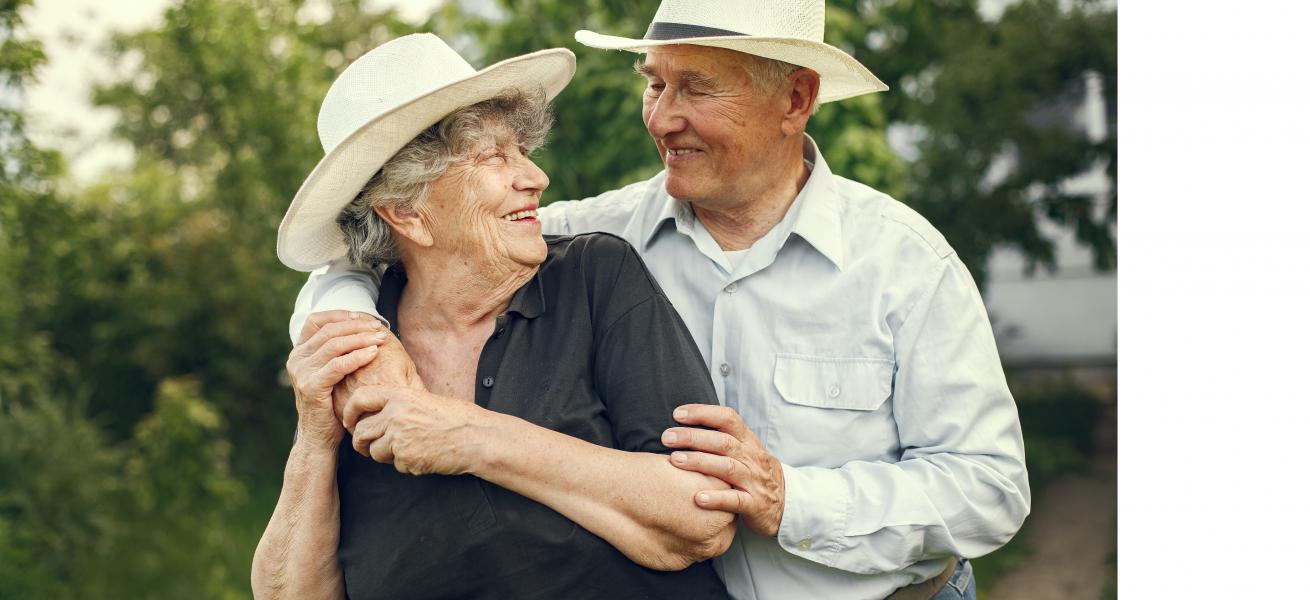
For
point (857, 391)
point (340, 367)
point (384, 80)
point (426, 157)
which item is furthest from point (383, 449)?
point (857, 391)

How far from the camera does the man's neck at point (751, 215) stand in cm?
252

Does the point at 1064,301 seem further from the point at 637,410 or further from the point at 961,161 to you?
the point at 637,410

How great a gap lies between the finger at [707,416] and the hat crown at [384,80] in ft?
2.32

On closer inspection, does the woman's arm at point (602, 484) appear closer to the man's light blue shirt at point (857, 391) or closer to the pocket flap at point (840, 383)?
the man's light blue shirt at point (857, 391)

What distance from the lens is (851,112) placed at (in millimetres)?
4832

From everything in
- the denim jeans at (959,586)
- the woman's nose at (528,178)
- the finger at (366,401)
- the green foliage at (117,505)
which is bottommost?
the green foliage at (117,505)

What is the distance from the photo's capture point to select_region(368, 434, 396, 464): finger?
199 cm

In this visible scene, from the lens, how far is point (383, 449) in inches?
78.8

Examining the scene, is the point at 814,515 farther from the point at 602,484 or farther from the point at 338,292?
the point at 338,292

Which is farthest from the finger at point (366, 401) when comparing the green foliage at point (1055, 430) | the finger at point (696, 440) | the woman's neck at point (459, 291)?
the green foliage at point (1055, 430)

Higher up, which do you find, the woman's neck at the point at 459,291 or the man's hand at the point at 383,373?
the woman's neck at the point at 459,291

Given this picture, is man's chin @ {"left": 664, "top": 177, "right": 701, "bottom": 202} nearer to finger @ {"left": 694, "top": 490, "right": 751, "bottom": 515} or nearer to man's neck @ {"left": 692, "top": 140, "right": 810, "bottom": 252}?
man's neck @ {"left": 692, "top": 140, "right": 810, "bottom": 252}

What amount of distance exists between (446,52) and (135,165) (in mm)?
5067
